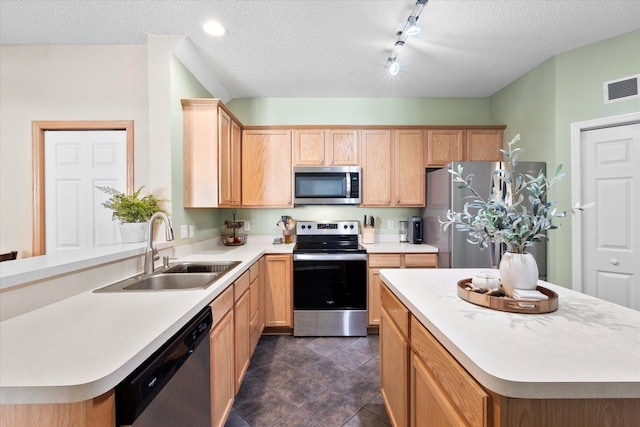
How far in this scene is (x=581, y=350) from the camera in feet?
2.39

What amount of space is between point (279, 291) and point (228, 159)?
146cm

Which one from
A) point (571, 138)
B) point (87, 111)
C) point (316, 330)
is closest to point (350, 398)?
point (316, 330)

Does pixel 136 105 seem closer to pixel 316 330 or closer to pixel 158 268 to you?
pixel 158 268

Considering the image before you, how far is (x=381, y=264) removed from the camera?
2.85 metres

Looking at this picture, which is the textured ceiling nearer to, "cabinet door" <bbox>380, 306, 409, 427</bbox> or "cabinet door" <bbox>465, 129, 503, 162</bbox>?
"cabinet door" <bbox>465, 129, 503, 162</bbox>

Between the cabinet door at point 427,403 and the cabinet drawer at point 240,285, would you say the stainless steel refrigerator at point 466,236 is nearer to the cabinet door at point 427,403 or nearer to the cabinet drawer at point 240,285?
the cabinet door at point 427,403

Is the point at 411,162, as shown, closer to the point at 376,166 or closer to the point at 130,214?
the point at 376,166

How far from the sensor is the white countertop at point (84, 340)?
65 centimetres

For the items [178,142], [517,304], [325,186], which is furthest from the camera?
[325,186]

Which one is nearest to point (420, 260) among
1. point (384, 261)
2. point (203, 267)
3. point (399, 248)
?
point (399, 248)

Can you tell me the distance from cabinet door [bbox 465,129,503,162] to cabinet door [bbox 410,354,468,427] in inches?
111

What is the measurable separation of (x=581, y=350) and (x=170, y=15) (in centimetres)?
284

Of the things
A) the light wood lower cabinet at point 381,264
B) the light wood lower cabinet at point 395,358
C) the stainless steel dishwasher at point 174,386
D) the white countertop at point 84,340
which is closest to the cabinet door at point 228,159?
the white countertop at point 84,340

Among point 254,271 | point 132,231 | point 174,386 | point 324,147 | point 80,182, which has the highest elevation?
point 324,147
